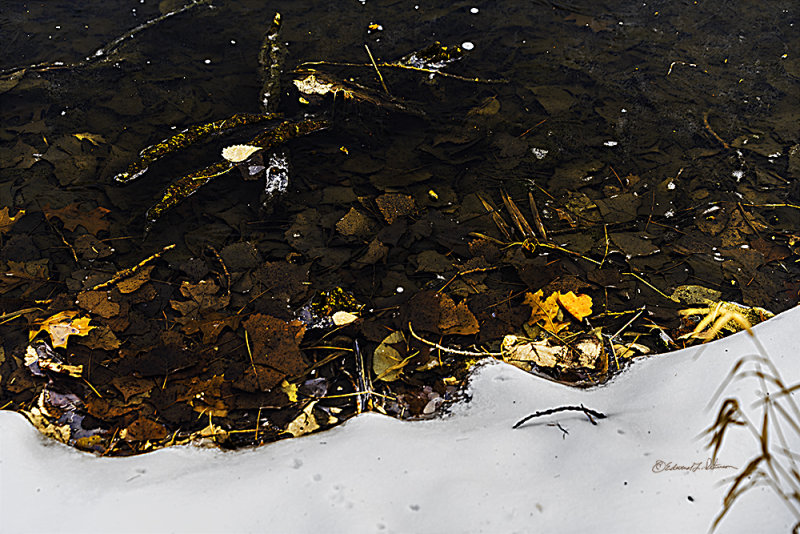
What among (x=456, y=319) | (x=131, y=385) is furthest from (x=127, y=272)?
(x=456, y=319)

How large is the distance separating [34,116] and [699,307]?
396cm

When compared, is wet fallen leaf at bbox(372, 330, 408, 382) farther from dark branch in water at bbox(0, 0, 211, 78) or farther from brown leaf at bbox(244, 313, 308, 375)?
dark branch in water at bbox(0, 0, 211, 78)

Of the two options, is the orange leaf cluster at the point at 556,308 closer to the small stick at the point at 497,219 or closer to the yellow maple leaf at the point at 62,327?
the small stick at the point at 497,219

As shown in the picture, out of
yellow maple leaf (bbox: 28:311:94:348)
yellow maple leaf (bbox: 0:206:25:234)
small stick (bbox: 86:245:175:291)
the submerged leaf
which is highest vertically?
the submerged leaf

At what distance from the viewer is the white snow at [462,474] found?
155 centimetres

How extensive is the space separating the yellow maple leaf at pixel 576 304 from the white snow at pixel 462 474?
1.76 feet

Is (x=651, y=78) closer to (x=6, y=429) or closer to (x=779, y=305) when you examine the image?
(x=779, y=305)

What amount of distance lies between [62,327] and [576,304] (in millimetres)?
2299

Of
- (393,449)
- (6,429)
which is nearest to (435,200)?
(393,449)

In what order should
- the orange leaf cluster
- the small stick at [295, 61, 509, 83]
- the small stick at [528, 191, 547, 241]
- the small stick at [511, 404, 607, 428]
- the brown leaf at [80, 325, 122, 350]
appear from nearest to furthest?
the small stick at [511, 404, 607, 428], the brown leaf at [80, 325, 122, 350], the orange leaf cluster, the small stick at [528, 191, 547, 241], the small stick at [295, 61, 509, 83]

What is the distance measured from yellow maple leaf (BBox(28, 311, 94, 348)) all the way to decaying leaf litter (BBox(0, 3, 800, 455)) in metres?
0.01

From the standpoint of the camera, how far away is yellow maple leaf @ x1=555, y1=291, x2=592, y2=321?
257 centimetres

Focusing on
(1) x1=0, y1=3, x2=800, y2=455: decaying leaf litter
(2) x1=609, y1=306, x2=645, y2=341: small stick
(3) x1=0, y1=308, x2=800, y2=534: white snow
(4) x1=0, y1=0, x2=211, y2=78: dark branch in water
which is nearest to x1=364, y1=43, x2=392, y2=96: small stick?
(1) x1=0, y1=3, x2=800, y2=455: decaying leaf litter

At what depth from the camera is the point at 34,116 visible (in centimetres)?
355
